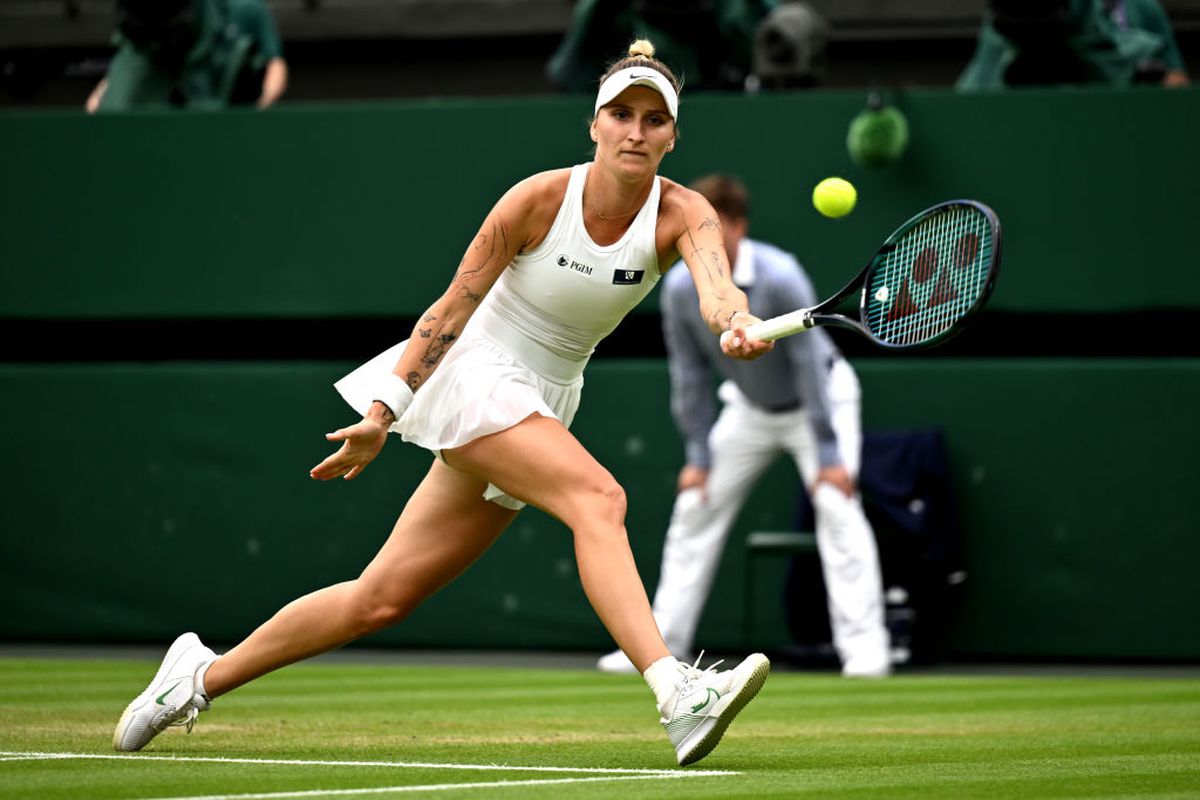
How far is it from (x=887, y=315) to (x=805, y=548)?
183 inches

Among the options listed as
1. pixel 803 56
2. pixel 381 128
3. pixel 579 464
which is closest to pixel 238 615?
pixel 381 128

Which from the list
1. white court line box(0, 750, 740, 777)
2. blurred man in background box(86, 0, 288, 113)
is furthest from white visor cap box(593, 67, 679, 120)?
blurred man in background box(86, 0, 288, 113)

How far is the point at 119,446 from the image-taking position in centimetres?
1075

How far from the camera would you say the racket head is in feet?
14.7

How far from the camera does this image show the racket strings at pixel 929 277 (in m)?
4.51

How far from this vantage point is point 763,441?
898 centimetres

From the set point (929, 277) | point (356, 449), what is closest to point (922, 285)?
point (929, 277)

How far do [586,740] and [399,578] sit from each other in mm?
1007

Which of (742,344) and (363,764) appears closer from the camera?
Result: (742,344)

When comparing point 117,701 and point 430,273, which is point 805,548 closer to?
point 430,273

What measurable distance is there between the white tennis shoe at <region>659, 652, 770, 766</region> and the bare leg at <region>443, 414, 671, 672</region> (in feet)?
0.38

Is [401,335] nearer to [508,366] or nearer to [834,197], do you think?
[834,197]

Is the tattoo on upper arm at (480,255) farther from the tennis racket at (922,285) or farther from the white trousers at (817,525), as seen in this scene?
the white trousers at (817,525)

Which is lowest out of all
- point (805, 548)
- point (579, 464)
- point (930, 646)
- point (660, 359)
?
point (930, 646)
